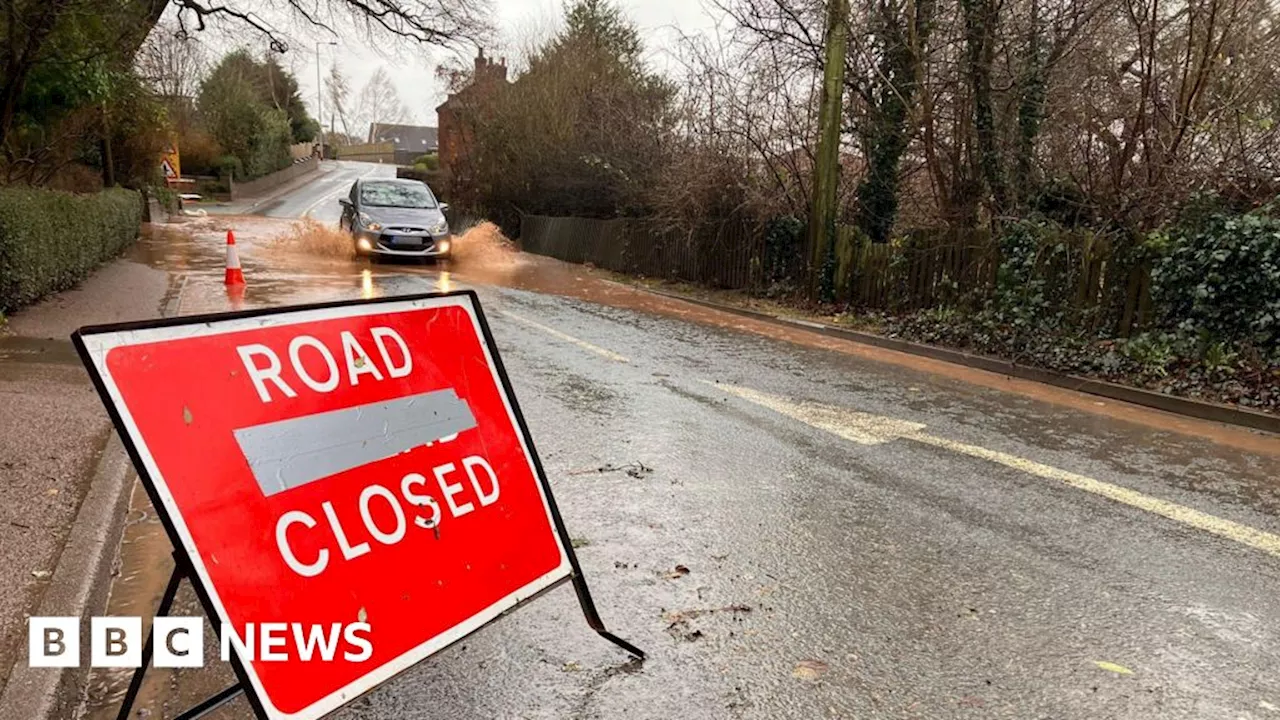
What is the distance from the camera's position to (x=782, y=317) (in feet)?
42.6

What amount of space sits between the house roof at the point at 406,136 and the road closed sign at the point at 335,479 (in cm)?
10353

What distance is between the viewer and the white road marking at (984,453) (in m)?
4.22

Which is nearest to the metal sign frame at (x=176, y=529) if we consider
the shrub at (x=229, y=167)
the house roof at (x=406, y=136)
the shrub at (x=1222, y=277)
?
the shrub at (x=1222, y=277)

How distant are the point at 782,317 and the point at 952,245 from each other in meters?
3.00

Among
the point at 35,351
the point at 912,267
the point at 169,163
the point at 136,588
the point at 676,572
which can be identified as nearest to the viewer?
the point at 136,588

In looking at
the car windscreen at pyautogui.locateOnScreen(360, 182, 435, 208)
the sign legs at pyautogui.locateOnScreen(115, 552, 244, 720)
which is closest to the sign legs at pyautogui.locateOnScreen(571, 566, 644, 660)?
the sign legs at pyautogui.locateOnScreen(115, 552, 244, 720)

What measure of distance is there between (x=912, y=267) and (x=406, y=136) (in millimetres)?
103095

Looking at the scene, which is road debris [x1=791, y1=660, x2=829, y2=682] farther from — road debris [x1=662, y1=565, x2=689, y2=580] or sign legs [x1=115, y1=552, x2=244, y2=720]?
sign legs [x1=115, y1=552, x2=244, y2=720]

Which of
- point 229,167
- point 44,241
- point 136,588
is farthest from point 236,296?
point 229,167

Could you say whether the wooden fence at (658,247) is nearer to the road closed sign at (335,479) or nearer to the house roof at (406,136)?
the road closed sign at (335,479)

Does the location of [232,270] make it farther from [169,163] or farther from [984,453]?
[169,163]

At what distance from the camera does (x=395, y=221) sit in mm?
16734

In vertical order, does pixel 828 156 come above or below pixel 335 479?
above

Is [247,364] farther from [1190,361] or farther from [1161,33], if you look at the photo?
[1161,33]
